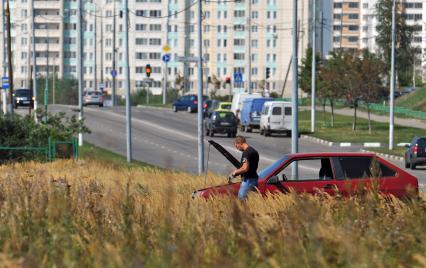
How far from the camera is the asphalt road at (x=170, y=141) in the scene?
49906 millimetres

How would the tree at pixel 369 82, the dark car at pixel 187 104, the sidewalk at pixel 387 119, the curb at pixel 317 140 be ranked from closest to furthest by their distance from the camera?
the curb at pixel 317 140 < the tree at pixel 369 82 < the sidewalk at pixel 387 119 < the dark car at pixel 187 104

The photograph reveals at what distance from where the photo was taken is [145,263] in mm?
9992

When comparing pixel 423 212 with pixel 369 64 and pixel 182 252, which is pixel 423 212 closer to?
pixel 182 252

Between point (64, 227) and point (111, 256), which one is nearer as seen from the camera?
point (111, 256)

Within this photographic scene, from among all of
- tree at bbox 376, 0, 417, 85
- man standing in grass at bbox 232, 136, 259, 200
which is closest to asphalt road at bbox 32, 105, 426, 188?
man standing in grass at bbox 232, 136, 259, 200

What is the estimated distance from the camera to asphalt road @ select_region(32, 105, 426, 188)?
4991 centimetres

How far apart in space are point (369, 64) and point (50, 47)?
90.3 m

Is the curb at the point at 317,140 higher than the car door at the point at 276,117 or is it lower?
lower

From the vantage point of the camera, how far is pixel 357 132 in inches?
2667

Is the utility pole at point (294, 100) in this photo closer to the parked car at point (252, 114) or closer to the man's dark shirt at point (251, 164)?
the man's dark shirt at point (251, 164)

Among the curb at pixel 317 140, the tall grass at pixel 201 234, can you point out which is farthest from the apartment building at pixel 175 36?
the tall grass at pixel 201 234

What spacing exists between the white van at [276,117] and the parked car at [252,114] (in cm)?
263

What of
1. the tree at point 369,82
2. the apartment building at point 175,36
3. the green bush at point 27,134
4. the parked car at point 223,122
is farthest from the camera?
the apartment building at point 175,36

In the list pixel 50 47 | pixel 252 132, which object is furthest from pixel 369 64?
pixel 50 47
